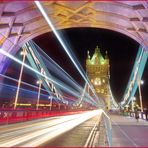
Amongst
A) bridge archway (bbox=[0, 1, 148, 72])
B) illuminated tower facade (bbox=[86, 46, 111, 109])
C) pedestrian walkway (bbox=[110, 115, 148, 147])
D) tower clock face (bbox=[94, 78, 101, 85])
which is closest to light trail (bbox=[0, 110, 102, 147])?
pedestrian walkway (bbox=[110, 115, 148, 147])

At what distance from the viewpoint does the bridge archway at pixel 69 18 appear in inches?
987

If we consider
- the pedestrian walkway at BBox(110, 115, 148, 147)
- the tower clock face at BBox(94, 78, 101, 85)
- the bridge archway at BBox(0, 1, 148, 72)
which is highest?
the tower clock face at BBox(94, 78, 101, 85)

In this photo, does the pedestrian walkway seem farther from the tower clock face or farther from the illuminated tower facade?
the tower clock face

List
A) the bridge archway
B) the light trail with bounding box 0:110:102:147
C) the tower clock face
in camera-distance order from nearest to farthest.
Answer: the light trail with bounding box 0:110:102:147
the bridge archway
the tower clock face

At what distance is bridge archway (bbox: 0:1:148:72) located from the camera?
25078 mm

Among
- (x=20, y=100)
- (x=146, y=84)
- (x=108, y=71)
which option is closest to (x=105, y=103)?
(x=108, y=71)

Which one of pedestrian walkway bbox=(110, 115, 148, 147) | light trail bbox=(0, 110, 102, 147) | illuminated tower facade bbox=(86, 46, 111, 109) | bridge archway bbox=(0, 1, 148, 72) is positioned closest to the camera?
light trail bbox=(0, 110, 102, 147)

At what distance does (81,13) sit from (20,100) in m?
28.7

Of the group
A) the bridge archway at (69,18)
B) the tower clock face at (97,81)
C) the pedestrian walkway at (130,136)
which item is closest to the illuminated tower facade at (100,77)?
the tower clock face at (97,81)

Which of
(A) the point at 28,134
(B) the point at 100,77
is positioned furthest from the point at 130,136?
(B) the point at 100,77

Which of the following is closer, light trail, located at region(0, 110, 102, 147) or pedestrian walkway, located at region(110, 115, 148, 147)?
light trail, located at region(0, 110, 102, 147)

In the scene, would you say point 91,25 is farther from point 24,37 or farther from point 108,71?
point 108,71

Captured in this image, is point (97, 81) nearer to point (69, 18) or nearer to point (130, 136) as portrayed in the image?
point (69, 18)

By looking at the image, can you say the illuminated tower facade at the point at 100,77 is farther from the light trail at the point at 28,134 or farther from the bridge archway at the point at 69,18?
the light trail at the point at 28,134
